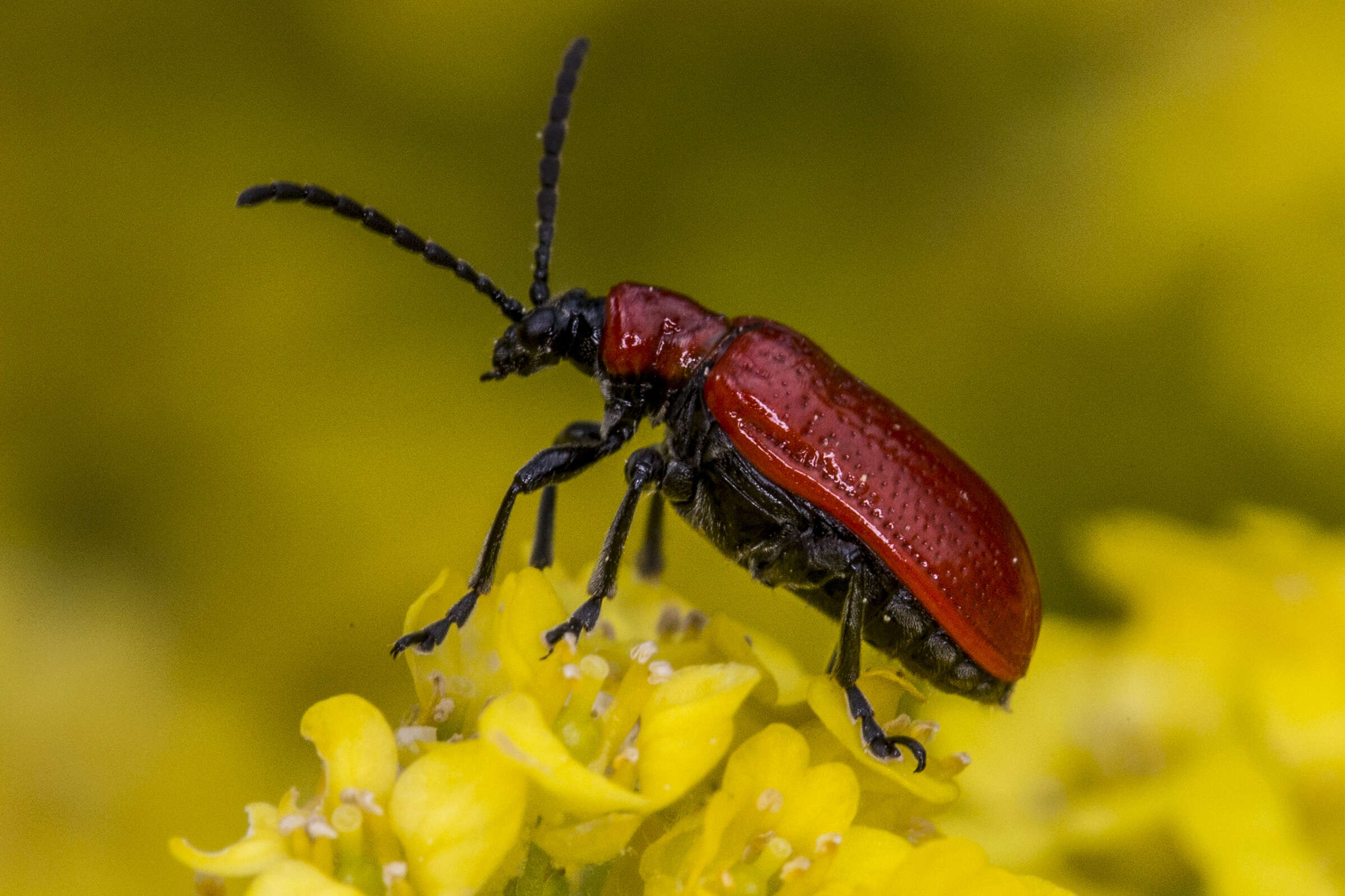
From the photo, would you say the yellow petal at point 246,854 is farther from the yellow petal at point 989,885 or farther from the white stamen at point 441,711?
the yellow petal at point 989,885

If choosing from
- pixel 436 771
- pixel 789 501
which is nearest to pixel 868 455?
pixel 789 501

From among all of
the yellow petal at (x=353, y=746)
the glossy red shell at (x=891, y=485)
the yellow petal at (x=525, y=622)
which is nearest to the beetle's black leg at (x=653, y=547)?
the glossy red shell at (x=891, y=485)

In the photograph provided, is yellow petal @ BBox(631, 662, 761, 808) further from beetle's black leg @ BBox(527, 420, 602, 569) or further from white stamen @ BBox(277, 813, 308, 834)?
beetle's black leg @ BBox(527, 420, 602, 569)

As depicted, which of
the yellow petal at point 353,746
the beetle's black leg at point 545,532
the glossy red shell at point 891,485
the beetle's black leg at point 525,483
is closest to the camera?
the yellow petal at point 353,746

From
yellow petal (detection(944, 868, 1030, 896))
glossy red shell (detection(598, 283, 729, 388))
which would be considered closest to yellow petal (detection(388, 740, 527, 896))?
yellow petal (detection(944, 868, 1030, 896))

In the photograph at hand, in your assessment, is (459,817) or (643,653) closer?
(459,817)

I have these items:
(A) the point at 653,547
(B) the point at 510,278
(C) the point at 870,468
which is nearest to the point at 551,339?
(A) the point at 653,547

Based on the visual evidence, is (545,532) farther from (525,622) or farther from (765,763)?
(765,763)
